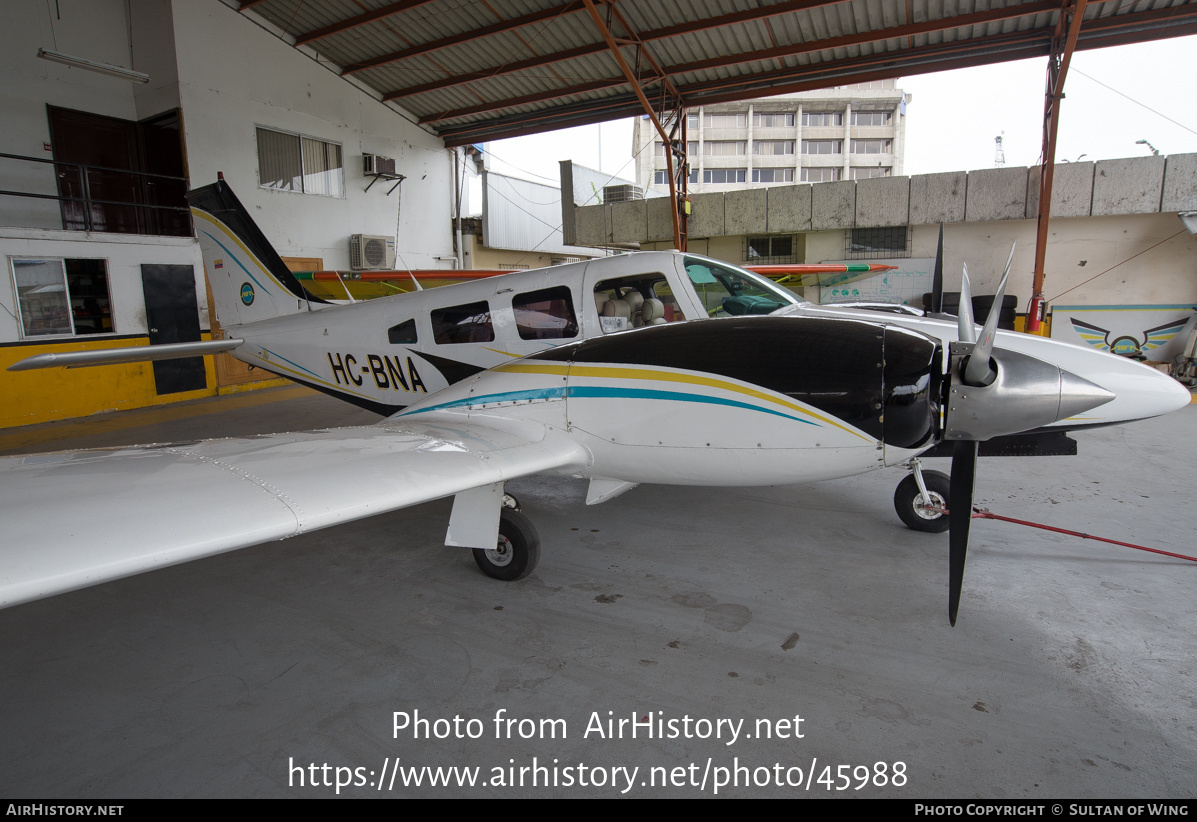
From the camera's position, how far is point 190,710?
2871mm

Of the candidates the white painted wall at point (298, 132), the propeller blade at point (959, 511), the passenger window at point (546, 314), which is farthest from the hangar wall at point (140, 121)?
the propeller blade at point (959, 511)

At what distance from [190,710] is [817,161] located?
246 ft

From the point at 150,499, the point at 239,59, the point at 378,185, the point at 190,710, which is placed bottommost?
the point at 190,710

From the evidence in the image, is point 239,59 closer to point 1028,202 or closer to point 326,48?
point 326,48

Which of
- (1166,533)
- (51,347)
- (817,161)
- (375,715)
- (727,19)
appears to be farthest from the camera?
(817,161)

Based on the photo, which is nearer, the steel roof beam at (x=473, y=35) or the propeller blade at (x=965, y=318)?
the propeller blade at (x=965, y=318)

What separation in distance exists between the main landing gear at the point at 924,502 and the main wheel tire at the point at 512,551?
3018mm

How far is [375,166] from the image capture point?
15.2 m

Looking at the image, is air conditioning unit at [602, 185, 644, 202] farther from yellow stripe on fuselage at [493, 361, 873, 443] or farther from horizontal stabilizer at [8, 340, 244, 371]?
yellow stripe on fuselage at [493, 361, 873, 443]

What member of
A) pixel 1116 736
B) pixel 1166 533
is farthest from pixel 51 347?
pixel 1166 533

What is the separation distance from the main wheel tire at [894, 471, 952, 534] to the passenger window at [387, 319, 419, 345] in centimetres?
472

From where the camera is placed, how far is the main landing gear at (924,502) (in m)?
4.74

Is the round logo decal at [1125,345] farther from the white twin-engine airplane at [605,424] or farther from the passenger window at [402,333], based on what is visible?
the passenger window at [402,333]

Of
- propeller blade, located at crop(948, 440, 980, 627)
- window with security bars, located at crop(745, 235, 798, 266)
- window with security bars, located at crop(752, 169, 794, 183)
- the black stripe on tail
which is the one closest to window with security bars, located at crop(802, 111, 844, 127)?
window with security bars, located at crop(752, 169, 794, 183)
